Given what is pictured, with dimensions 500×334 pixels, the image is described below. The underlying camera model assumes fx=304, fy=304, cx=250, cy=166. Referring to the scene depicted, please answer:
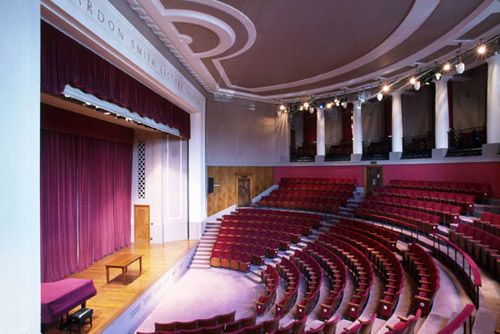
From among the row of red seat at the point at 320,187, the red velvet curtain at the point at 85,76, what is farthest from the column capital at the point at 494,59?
the red velvet curtain at the point at 85,76

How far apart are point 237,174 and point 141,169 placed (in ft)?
12.6

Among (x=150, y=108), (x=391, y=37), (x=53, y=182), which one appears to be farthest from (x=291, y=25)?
(x=53, y=182)

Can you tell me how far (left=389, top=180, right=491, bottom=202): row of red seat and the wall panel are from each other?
5066 millimetres

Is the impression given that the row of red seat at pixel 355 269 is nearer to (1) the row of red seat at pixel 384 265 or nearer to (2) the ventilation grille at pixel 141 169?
(1) the row of red seat at pixel 384 265

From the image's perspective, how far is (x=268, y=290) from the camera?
21.6 feet

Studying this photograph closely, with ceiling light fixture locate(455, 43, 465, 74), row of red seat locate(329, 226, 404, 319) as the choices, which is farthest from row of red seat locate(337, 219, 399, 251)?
ceiling light fixture locate(455, 43, 465, 74)

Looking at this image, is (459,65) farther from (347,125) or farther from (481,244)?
(347,125)

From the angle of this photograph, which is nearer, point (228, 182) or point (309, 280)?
point (309, 280)

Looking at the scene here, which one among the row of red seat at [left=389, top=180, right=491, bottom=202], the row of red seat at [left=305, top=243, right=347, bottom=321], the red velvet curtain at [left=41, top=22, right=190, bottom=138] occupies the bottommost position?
the row of red seat at [left=305, top=243, right=347, bottom=321]

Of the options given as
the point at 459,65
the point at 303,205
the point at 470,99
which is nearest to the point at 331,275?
the point at 303,205

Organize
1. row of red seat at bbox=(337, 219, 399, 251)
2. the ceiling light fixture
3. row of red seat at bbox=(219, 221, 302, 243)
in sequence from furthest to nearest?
row of red seat at bbox=(219, 221, 302, 243)
row of red seat at bbox=(337, 219, 399, 251)
the ceiling light fixture

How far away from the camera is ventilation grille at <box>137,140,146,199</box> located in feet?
30.9

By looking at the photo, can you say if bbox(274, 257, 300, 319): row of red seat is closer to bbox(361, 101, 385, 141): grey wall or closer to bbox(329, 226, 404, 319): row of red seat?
bbox(329, 226, 404, 319): row of red seat

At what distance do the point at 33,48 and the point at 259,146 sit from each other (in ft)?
34.3
